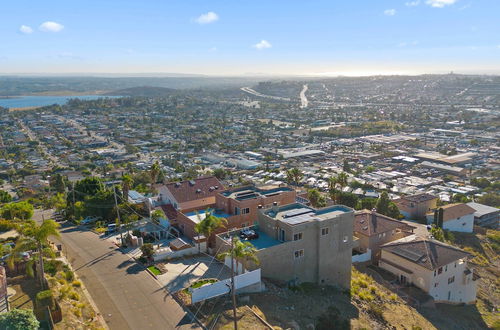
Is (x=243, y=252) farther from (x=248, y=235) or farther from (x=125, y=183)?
(x=125, y=183)

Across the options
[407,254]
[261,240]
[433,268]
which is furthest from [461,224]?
[261,240]

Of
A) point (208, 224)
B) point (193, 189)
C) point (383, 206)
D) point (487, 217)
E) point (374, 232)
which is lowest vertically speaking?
point (487, 217)

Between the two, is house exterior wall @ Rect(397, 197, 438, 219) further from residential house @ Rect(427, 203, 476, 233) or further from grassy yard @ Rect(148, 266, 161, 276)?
grassy yard @ Rect(148, 266, 161, 276)

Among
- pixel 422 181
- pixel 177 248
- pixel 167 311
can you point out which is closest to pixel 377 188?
pixel 422 181

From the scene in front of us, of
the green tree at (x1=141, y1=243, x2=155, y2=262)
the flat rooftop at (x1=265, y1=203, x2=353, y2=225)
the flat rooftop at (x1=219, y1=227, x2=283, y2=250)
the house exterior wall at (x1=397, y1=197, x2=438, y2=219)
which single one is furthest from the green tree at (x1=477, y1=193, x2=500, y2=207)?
the green tree at (x1=141, y1=243, x2=155, y2=262)

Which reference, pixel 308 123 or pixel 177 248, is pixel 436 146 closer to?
pixel 308 123

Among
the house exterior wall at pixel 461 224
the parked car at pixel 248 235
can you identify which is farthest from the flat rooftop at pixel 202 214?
the house exterior wall at pixel 461 224
